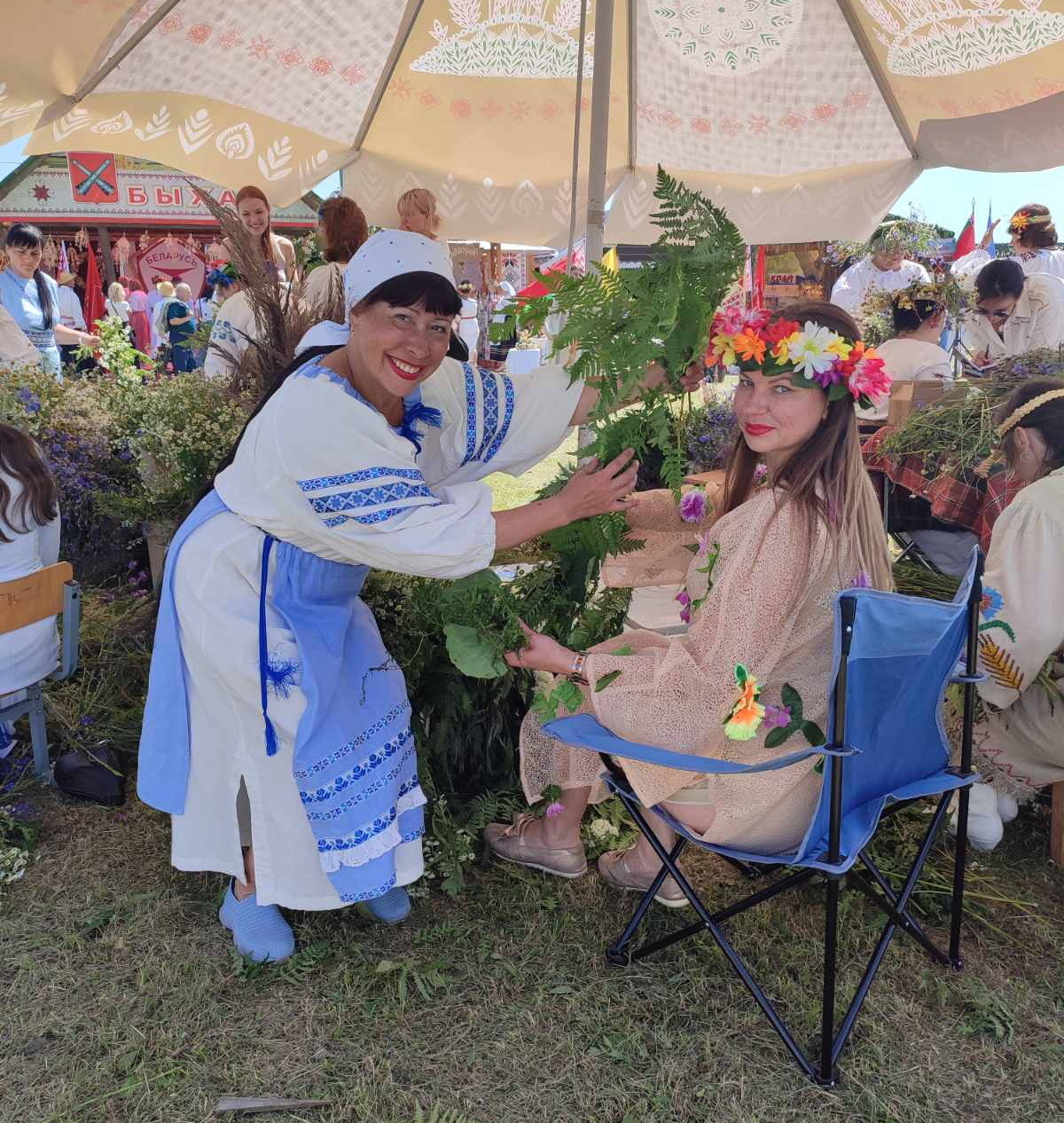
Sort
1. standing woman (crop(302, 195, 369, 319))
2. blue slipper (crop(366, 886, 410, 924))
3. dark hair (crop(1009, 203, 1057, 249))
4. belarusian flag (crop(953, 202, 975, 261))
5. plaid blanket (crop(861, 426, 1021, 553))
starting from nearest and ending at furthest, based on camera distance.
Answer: blue slipper (crop(366, 886, 410, 924)) < plaid blanket (crop(861, 426, 1021, 553)) < standing woman (crop(302, 195, 369, 319)) < dark hair (crop(1009, 203, 1057, 249)) < belarusian flag (crop(953, 202, 975, 261))

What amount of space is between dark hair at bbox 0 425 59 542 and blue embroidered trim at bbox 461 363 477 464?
1622mm

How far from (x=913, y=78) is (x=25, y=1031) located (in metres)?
4.01

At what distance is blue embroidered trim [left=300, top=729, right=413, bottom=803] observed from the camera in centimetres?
226

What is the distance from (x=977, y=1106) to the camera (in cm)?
198

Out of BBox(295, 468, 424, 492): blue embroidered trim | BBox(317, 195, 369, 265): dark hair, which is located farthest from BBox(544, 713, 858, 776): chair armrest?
BBox(317, 195, 369, 265): dark hair

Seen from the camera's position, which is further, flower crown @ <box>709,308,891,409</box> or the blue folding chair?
flower crown @ <box>709,308,891,409</box>

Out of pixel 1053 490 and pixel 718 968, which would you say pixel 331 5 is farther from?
pixel 718 968

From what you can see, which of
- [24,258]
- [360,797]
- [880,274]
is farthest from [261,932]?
[880,274]

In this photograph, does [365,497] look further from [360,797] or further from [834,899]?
[834,899]

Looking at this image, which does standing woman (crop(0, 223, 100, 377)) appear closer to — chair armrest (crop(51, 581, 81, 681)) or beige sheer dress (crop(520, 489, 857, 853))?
chair armrest (crop(51, 581, 81, 681))

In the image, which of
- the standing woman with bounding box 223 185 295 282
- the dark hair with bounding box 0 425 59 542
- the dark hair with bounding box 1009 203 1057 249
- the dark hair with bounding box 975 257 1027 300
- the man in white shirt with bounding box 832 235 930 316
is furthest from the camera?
the man in white shirt with bounding box 832 235 930 316

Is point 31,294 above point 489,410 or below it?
above

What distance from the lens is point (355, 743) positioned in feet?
7.55

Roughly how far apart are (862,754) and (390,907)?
143 cm
